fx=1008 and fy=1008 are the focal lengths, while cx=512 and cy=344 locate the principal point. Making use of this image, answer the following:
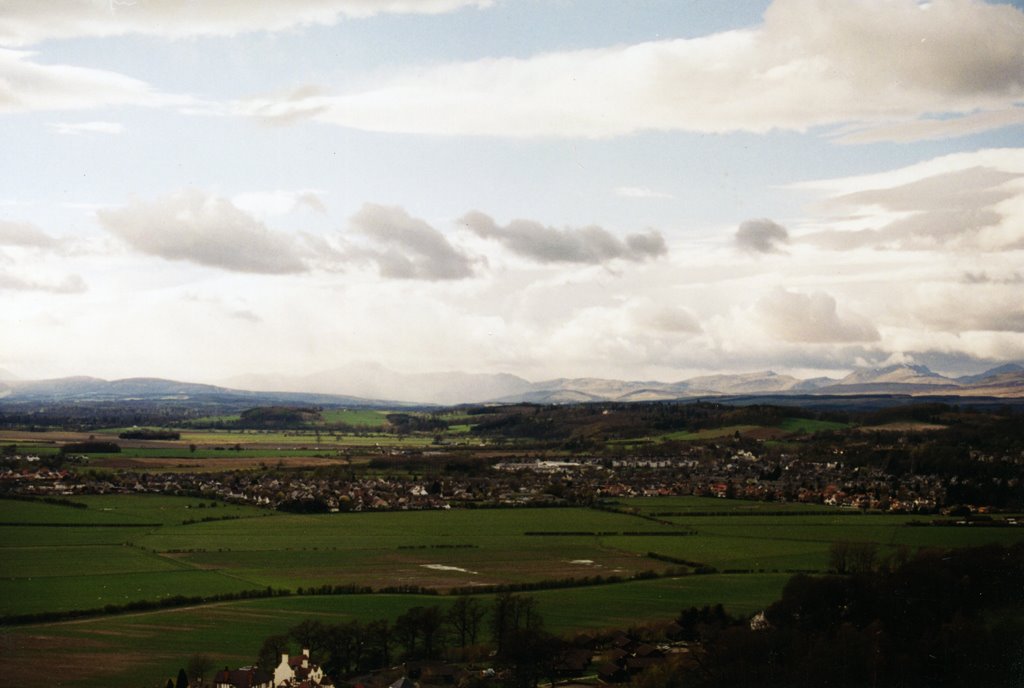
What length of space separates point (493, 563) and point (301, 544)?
10.6 m

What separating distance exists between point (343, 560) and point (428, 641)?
52.2 ft

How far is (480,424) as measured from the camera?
151625 millimetres

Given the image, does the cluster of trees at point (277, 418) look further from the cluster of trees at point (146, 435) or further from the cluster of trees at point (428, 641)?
the cluster of trees at point (428, 641)

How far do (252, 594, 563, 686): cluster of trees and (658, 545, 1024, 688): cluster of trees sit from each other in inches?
160

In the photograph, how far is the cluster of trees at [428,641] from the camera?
24.8 m

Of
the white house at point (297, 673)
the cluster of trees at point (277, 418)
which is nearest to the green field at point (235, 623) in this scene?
the white house at point (297, 673)

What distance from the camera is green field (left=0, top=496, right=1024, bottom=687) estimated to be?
28.3 m

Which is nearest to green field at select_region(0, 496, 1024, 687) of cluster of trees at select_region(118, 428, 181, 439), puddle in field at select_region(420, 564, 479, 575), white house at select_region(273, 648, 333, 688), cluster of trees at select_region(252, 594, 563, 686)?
puddle in field at select_region(420, 564, 479, 575)

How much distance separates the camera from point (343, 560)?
4206cm

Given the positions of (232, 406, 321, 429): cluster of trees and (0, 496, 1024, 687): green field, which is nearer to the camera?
(0, 496, 1024, 687): green field

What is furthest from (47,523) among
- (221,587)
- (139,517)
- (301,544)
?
(221,587)

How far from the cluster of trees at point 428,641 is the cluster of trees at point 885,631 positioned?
4.06 m

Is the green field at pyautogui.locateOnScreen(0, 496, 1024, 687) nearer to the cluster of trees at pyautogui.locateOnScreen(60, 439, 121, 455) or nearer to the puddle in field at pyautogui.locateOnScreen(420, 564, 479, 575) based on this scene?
the puddle in field at pyautogui.locateOnScreen(420, 564, 479, 575)

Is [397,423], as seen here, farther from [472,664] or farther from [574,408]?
[472,664]
